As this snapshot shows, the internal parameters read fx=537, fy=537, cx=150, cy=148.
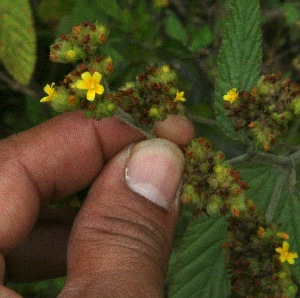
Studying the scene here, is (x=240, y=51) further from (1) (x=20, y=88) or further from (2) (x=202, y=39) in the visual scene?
(1) (x=20, y=88)

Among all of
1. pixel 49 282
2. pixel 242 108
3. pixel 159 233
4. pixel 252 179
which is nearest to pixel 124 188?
pixel 159 233

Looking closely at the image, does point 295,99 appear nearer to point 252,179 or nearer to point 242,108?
point 242,108

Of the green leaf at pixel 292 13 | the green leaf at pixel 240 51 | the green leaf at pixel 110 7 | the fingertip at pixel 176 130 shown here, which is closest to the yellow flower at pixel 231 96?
the green leaf at pixel 240 51

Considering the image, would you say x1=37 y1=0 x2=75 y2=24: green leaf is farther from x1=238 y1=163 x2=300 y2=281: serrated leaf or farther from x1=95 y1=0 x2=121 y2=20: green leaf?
x1=238 y1=163 x2=300 y2=281: serrated leaf

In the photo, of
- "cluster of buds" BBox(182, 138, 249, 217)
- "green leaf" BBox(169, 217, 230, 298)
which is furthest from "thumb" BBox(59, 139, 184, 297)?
"green leaf" BBox(169, 217, 230, 298)

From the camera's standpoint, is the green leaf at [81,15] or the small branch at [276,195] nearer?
the small branch at [276,195]

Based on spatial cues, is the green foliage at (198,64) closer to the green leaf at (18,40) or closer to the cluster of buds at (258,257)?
the green leaf at (18,40)

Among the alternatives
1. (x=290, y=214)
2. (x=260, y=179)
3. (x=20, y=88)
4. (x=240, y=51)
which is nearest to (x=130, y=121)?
(x=240, y=51)
